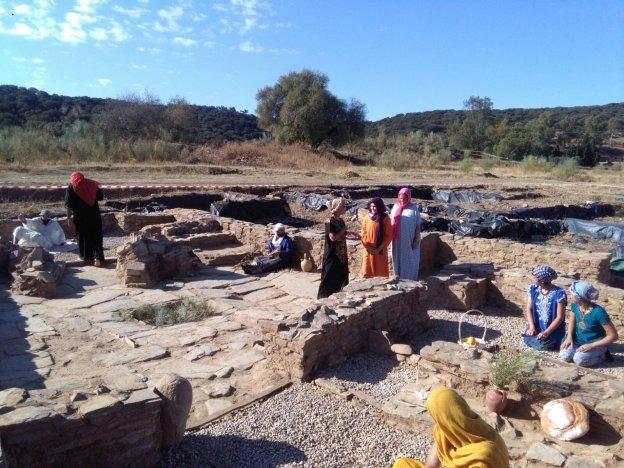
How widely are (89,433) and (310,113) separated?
1422 inches

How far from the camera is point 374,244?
6996 millimetres

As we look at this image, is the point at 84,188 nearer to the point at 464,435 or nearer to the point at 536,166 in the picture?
the point at 464,435

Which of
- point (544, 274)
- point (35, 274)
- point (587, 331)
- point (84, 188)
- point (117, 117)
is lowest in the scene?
point (587, 331)

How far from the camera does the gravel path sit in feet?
12.1

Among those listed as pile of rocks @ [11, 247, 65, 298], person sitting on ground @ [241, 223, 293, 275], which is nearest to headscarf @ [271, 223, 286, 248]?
person sitting on ground @ [241, 223, 293, 275]

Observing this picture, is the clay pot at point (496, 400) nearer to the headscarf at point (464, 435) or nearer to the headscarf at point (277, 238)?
the headscarf at point (464, 435)

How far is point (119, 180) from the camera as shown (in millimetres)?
19547

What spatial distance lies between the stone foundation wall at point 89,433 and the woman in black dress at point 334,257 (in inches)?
145

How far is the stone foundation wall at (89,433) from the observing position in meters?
3.01

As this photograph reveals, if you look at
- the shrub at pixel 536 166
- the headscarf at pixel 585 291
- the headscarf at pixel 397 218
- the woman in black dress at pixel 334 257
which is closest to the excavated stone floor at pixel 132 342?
the woman in black dress at pixel 334 257

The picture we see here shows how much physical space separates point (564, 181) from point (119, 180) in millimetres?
23819

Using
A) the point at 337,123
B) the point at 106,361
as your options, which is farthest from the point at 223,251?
the point at 337,123

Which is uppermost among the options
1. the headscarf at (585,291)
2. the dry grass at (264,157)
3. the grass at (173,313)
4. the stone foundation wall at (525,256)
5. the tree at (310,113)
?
the tree at (310,113)

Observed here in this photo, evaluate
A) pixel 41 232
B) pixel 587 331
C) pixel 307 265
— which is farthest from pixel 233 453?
pixel 41 232
